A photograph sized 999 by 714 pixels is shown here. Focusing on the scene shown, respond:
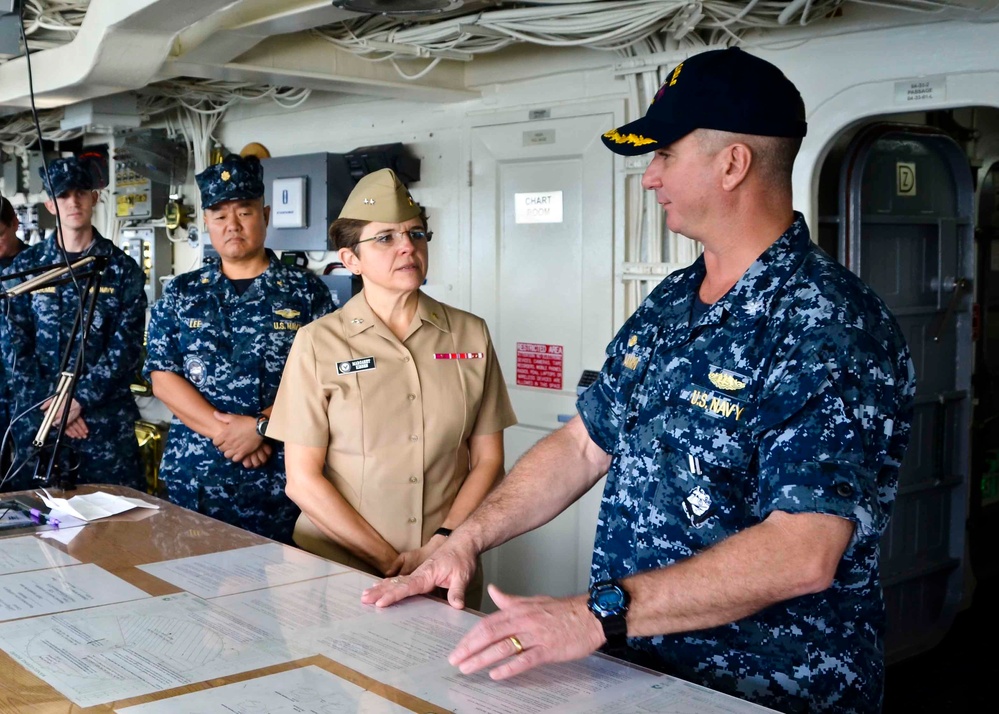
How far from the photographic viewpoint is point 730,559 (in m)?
1.52

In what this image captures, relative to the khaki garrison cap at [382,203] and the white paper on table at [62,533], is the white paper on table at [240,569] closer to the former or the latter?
the white paper on table at [62,533]

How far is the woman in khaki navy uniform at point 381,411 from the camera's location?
8.29 ft

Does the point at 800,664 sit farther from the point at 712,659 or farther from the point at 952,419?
the point at 952,419

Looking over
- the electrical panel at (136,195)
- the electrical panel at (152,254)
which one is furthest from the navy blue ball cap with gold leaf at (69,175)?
the electrical panel at (152,254)

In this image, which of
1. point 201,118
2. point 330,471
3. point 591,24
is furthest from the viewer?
point 201,118

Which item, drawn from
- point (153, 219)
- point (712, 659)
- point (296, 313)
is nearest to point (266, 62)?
point (296, 313)

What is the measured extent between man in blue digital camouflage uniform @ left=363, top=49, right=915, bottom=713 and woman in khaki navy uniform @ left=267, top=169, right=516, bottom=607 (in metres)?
0.61

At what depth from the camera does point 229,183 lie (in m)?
3.41

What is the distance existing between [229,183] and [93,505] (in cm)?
124

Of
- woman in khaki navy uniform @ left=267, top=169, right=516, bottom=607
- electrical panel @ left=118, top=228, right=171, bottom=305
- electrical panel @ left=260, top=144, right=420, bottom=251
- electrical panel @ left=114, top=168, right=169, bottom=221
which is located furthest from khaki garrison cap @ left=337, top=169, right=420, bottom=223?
electrical panel @ left=118, top=228, right=171, bottom=305

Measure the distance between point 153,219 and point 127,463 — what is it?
89.9 inches

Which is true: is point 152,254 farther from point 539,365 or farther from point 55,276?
point 55,276

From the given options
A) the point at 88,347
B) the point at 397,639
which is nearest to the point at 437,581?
the point at 397,639

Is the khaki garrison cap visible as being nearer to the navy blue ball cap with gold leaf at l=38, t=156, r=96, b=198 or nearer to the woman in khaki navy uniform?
the woman in khaki navy uniform
